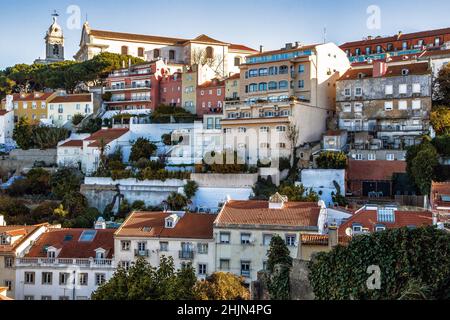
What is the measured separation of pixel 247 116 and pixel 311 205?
2127 cm

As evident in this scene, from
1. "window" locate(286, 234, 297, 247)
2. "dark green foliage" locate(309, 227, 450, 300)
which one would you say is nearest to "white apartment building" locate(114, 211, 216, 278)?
"window" locate(286, 234, 297, 247)

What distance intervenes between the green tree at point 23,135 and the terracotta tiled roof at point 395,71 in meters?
32.8

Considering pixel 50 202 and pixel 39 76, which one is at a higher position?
pixel 39 76

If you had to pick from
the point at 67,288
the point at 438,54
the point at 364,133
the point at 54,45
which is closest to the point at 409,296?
the point at 67,288

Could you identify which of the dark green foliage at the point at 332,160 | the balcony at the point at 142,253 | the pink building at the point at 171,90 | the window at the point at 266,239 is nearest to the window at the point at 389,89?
the dark green foliage at the point at 332,160

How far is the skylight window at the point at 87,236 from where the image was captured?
3622cm

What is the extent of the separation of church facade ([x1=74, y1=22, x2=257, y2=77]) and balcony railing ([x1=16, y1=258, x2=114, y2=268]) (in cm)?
4997

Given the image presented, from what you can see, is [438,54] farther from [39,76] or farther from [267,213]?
[39,76]

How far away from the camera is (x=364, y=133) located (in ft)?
169

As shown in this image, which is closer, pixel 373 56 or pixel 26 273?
pixel 26 273

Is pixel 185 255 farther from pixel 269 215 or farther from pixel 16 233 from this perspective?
pixel 16 233

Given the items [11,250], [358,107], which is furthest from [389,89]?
[11,250]

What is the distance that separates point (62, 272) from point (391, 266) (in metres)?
22.5

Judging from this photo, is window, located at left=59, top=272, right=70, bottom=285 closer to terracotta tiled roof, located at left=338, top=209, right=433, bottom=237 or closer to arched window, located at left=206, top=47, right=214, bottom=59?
terracotta tiled roof, located at left=338, top=209, right=433, bottom=237
